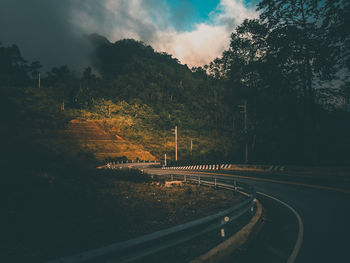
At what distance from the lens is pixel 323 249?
505cm

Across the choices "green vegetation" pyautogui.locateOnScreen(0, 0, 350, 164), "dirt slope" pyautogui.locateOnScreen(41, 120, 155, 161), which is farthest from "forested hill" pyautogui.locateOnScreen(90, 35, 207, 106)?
"dirt slope" pyautogui.locateOnScreen(41, 120, 155, 161)

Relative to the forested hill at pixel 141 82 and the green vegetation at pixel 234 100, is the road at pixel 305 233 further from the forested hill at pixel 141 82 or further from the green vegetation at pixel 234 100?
the forested hill at pixel 141 82

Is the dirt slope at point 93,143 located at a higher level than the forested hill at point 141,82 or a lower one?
lower

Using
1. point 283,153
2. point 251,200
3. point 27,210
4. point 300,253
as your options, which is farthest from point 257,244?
point 283,153

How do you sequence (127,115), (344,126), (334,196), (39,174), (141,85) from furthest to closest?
(141,85) < (127,115) < (344,126) < (334,196) < (39,174)

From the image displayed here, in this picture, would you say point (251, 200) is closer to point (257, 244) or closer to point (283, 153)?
point (257, 244)

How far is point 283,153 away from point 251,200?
25050 millimetres

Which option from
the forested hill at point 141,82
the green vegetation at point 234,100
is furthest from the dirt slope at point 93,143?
the forested hill at point 141,82

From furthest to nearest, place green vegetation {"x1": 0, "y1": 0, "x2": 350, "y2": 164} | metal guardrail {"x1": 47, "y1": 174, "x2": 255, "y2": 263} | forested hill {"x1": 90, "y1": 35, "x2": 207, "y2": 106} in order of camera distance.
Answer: forested hill {"x1": 90, "y1": 35, "x2": 207, "y2": 106} → green vegetation {"x1": 0, "y1": 0, "x2": 350, "y2": 164} → metal guardrail {"x1": 47, "y1": 174, "x2": 255, "y2": 263}

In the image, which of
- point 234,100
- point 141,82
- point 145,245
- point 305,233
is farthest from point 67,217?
point 141,82

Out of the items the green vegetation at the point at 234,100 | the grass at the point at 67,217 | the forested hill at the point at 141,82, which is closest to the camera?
the grass at the point at 67,217

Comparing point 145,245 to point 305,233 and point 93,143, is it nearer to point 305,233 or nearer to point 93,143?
point 305,233

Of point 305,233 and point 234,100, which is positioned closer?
point 305,233

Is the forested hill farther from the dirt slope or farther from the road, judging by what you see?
the road
